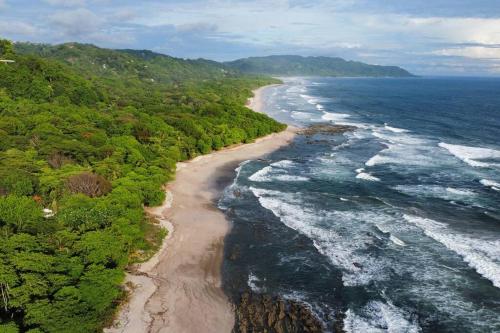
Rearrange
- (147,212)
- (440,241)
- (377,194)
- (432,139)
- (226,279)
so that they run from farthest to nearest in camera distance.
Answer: (432,139)
(377,194)
(147,212)
(440,241)
(226,279)

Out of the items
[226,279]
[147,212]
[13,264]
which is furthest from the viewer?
[147,212]

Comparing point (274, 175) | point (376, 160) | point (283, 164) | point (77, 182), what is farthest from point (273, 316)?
point (376, 160)

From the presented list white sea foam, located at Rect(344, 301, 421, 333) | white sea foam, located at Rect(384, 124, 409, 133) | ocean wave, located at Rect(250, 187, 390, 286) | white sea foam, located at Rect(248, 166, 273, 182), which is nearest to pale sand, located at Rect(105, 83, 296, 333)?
white sea foam, located at Rect(248, 166, 273, 182)

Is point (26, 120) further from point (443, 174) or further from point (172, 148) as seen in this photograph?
point (443, 174)

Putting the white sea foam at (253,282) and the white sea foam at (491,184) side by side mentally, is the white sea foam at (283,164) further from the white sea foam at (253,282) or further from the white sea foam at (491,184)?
the white sea foam at (253,282)

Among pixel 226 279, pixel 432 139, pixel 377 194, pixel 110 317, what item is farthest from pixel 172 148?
pixel 432 139
